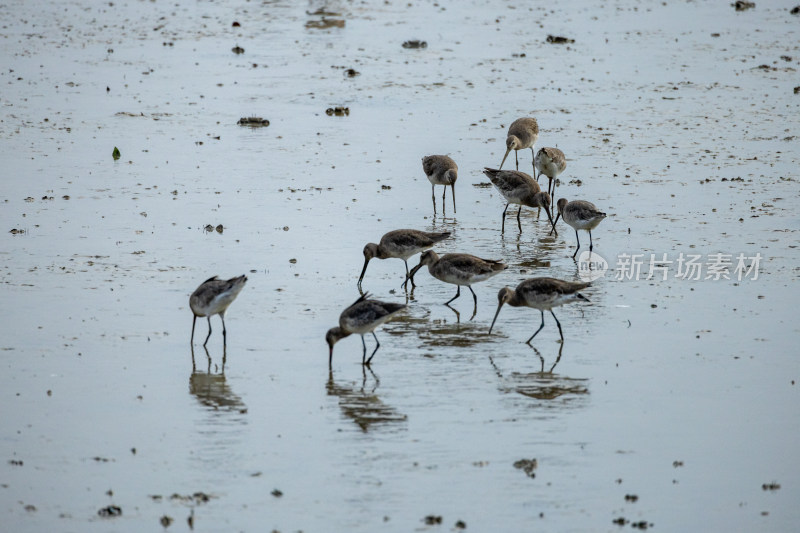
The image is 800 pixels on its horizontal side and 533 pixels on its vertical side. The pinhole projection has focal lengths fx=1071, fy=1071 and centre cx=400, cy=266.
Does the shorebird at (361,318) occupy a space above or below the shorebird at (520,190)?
below

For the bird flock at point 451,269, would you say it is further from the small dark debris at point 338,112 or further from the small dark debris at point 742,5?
the small dark debris at point 742,5

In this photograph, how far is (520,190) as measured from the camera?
15.6 meters

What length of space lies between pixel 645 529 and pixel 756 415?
239cm

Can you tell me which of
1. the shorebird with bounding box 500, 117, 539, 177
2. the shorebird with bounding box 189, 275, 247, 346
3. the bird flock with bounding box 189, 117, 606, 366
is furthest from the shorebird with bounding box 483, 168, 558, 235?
the shorebird with bounding box 189, 275, 247, 346

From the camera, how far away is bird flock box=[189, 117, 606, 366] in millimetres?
10562

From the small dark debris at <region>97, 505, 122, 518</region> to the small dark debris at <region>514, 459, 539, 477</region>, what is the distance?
118 inches

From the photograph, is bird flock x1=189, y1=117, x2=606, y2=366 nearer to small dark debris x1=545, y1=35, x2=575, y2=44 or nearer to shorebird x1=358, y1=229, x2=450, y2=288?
shorebird x1=358, y1=229, x2=450, y2=288

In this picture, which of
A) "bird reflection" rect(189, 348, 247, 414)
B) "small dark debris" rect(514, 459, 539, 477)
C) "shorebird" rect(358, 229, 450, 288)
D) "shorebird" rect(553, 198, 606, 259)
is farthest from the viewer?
"shorebird" rect(553, 198, 606, 259)

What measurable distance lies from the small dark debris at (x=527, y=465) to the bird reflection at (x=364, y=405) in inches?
49.4

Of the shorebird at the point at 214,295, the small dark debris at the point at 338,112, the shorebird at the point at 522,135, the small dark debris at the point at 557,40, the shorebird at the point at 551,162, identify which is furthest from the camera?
the small dark debris at the point at 557,40

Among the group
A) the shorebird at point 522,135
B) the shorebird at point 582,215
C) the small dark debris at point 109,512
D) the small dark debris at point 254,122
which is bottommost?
the small dark debris at point 109,512

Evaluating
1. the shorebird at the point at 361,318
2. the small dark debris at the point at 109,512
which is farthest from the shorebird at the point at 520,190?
the small dark debris at the point at 109,512

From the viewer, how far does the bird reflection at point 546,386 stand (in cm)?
973

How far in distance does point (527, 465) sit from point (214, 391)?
319 cm
